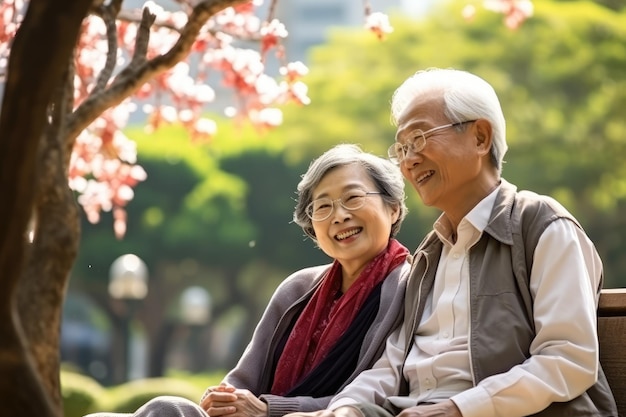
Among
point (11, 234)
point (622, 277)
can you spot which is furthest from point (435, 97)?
point (622, 277)

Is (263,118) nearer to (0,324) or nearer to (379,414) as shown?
(379,414)

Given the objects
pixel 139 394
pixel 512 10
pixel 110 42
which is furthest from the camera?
pixel 139 394

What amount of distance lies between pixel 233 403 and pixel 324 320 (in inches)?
15.8

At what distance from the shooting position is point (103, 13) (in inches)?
124

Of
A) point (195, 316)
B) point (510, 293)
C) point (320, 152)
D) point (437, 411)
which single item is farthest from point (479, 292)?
point (195, 316)

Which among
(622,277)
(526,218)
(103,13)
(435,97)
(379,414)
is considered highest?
(103,13)

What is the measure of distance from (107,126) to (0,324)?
500 centimetres

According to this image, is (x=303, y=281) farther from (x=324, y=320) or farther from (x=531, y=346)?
(x=531, y=346)

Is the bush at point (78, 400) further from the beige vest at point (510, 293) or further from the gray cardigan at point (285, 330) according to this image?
the beige vest at point (510, 293)

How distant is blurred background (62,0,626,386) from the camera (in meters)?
26.8

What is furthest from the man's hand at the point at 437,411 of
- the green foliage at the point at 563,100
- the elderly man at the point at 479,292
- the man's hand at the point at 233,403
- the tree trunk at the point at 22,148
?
the green foliage at the point at 563,100

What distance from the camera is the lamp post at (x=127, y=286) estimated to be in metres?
30.7

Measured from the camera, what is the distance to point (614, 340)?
3.21 metres

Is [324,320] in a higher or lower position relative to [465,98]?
lower
